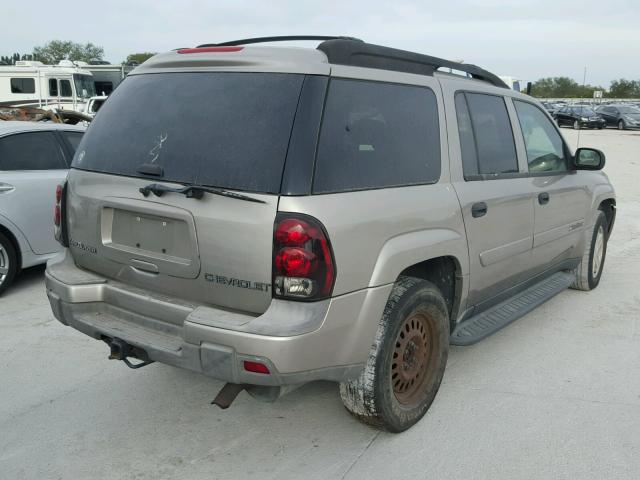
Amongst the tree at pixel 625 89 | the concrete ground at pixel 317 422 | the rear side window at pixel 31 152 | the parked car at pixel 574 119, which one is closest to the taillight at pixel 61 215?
the concrete ground at pixel 317 422

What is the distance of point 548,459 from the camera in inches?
120

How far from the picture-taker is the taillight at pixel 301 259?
256cm

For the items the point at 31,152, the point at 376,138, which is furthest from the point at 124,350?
the point at 31,152

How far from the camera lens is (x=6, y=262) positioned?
5.55 meters

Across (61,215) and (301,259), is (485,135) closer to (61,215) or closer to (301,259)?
(301,259)

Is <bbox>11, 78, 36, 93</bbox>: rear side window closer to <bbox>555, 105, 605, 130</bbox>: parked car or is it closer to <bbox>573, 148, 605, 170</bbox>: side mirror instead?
<bbox>573, 148, 605, 170</bbox>: side mirror

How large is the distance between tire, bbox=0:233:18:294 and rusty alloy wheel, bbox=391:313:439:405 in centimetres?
392

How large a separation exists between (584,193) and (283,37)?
3.02 meters

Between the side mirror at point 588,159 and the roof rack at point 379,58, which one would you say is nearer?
the roof rack at point 379,58

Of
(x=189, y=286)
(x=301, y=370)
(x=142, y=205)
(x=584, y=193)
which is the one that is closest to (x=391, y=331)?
(x=301, y=370)

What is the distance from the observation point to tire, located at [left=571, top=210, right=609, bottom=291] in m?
5.64

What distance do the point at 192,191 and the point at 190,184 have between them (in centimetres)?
7

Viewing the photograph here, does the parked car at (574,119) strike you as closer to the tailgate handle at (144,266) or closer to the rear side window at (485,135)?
the rear side window at (485,135)

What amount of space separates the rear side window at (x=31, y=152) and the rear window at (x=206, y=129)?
2.87m
